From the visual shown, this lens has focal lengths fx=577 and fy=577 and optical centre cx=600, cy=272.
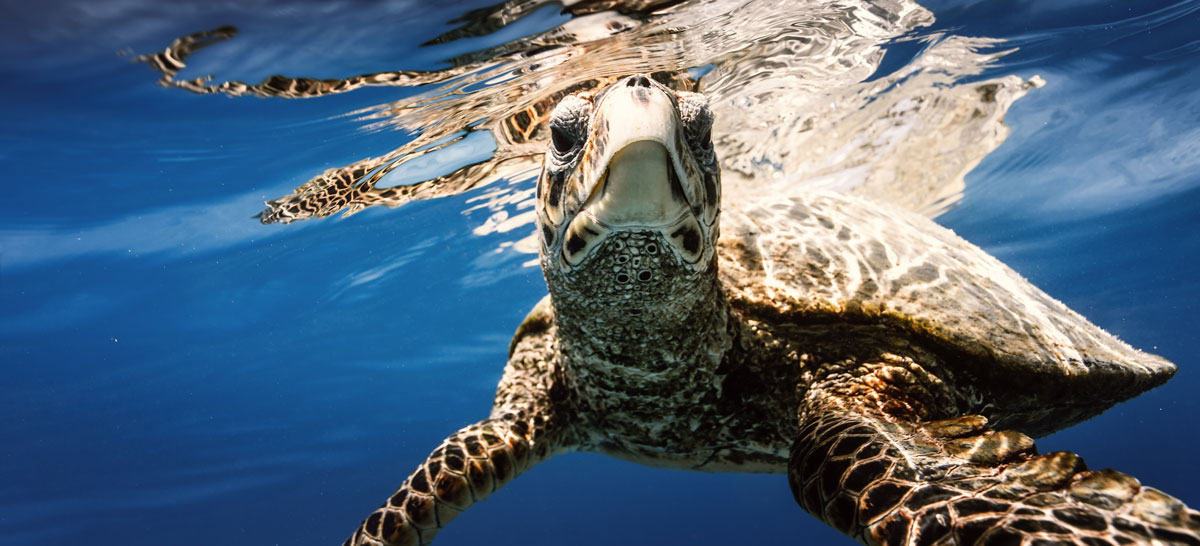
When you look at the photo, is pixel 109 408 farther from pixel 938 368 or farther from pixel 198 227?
pixel 938 368

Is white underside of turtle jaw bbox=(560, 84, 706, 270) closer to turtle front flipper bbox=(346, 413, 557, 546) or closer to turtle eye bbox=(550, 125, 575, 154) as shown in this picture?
turtle eye bbox=(550, 125, 575, 154)

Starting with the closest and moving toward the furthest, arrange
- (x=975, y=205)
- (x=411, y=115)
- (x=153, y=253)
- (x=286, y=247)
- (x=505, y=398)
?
(x=505, y=398)
(x=411, y=115)
(x=153, y=253)
(x=286, y=247)
(x=975, y=205)

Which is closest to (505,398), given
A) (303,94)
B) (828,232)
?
(828,232)

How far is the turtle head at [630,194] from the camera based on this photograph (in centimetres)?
182

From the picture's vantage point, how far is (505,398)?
3.67 m

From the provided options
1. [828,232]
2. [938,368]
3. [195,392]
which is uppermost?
[828,232]

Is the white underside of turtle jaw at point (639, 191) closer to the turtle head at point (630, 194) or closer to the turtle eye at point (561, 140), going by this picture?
the turtle head at point (630, 194)

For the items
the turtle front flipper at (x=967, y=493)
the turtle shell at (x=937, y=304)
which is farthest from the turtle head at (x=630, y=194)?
the turtle shell at (x=937, y=304)

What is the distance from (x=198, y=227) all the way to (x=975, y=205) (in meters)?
15.0

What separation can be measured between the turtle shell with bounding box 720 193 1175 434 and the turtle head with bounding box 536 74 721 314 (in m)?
1.02

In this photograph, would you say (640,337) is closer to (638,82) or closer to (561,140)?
(561,140)

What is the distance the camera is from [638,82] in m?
1.93

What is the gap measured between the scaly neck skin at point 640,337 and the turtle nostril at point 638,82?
493 millimetres

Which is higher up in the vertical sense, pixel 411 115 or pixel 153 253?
pixel 411 115
